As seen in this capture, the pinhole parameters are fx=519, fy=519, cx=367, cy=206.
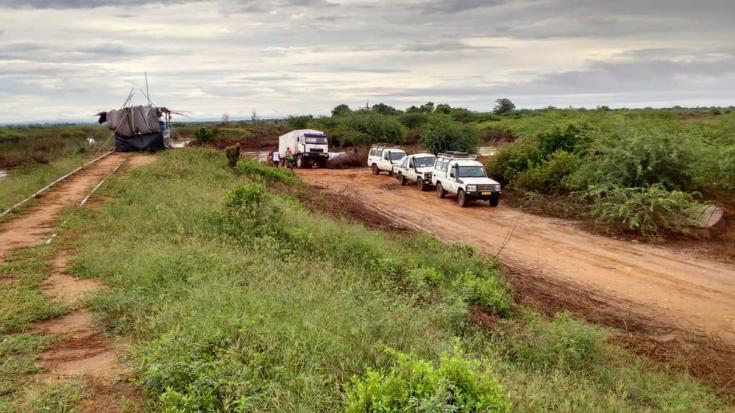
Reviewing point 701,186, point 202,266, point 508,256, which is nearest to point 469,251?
point 508,256

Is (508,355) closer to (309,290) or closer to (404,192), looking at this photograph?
(309,290)

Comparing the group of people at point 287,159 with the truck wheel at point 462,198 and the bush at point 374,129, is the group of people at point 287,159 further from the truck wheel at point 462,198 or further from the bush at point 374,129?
the truck wheel at point 462,198

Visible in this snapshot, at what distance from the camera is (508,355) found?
Result: 6.71 m

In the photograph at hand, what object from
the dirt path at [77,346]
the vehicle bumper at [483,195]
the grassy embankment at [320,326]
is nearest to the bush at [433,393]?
the grassy embankment at [320,326]

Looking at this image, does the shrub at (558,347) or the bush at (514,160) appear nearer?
the shrub at (558,347)

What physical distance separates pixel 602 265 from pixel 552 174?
34.7ft

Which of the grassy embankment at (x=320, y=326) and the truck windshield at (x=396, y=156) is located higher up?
the truck windshield at (x=396, y=156)

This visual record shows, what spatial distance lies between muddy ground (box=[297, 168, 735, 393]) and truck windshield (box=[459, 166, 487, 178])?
6.24ft

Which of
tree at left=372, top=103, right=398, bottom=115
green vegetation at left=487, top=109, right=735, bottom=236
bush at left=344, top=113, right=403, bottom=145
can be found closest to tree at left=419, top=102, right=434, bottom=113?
tree at left=372, top=103, right=398, bottom=115

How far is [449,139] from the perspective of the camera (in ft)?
121

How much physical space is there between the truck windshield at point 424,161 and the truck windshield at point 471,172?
493 cm

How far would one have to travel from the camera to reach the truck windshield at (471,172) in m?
22.3

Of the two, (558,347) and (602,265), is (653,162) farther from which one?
(558,347)

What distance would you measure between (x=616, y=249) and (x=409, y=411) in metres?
13.1
